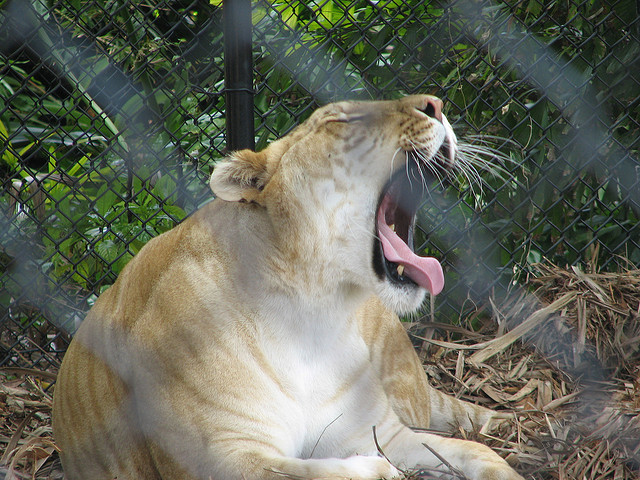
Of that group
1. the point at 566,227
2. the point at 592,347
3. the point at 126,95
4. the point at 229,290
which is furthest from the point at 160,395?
the point at 566,227

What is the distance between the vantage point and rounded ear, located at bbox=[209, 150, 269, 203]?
1400 mm

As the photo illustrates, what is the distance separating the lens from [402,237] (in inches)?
64.1

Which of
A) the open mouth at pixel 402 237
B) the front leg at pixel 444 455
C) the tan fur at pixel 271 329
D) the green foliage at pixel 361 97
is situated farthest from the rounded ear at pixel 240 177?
the green foliage at pixel 361 97

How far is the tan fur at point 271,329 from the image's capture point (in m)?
1.36

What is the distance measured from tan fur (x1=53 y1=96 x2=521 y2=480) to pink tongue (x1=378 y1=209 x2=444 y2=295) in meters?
0.03

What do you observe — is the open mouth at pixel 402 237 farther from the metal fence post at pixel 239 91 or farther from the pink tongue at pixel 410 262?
the metal fence post at pixel 239 91

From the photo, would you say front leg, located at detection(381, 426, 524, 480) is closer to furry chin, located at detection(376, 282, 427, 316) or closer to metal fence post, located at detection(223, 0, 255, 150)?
furry chin, located at detection(376, 282, 427, 316)

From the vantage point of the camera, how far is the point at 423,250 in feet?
8.46

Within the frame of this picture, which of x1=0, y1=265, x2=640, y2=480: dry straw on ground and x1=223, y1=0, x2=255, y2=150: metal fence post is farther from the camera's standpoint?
x1=223, y1=0, x2=255, y2=150: metal fence post

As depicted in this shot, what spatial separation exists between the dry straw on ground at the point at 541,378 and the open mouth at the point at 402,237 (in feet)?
1.30

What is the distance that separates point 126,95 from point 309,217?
1.38 m

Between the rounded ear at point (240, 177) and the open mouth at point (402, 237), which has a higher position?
the rounded ear at point (240, 177)

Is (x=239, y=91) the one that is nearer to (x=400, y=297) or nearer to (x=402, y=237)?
(x=402, y=237)

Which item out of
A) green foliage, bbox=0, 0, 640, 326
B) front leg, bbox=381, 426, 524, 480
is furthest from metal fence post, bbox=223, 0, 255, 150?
front leg, bbox=381, 426, 524, 480
